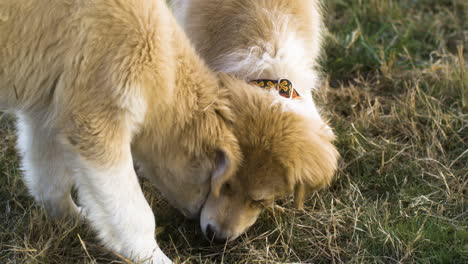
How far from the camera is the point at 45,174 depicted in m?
4.32

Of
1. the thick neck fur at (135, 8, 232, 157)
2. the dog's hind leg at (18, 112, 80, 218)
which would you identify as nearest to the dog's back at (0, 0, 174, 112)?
the thick neck fur at (135, 8, 232, 157)

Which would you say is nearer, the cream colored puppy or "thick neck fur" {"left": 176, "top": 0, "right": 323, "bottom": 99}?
the cream colored puppy

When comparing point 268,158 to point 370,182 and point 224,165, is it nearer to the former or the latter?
point 224,165

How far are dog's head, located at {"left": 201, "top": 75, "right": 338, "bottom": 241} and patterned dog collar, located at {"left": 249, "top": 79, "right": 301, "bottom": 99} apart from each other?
14 cm

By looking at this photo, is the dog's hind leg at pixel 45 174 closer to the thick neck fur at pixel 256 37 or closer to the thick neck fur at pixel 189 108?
the thick neck fur at pixel 189 108

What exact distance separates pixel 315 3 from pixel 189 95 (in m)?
Answer: 1.91

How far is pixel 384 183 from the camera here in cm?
493

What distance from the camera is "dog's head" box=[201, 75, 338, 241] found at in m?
3.79

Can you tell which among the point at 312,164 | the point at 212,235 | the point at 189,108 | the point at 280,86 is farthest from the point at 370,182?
the point at 189,108

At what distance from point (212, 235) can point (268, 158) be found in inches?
28.0

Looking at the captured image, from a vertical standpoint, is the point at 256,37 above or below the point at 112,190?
above

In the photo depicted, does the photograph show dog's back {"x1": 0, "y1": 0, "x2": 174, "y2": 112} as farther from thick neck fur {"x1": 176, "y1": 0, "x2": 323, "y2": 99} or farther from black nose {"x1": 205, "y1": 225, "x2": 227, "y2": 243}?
black nose {"x1": 205, "y1": 225, "x2": 227, "y2": 243}

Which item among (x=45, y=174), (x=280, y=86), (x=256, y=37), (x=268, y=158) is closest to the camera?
(x=268, y=158)

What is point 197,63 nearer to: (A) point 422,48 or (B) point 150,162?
(B) point 150,162
